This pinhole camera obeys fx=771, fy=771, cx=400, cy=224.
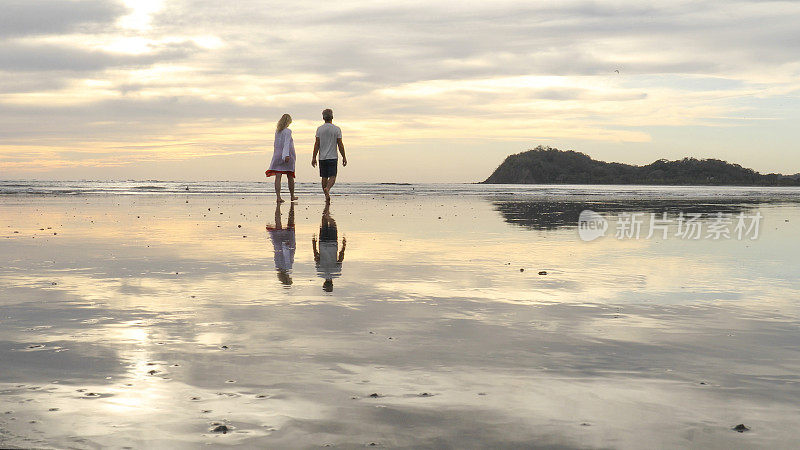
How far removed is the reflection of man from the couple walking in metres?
7.80

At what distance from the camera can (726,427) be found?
3.23 metres

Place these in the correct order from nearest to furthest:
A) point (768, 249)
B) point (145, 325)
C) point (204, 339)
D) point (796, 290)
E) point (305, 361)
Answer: point (305, 361) → point (204, 339) → point (145, 325) → point (796, 290) → point (768, 249)

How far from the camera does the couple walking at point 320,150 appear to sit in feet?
70.4

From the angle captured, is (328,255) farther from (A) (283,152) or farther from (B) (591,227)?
(A) (283,152)

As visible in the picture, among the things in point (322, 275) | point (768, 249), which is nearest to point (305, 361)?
point (322, 275)

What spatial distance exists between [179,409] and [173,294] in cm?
323

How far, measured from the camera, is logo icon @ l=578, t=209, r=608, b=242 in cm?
1281

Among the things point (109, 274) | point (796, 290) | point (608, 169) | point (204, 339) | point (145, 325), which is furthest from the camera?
point (608, 169)

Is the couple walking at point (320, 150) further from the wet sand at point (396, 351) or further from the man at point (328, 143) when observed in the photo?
the wet sand at point (396, 351)

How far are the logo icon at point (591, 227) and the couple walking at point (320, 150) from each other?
6.83 metres

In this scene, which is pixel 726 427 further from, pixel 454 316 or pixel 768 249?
pixel 768 249
